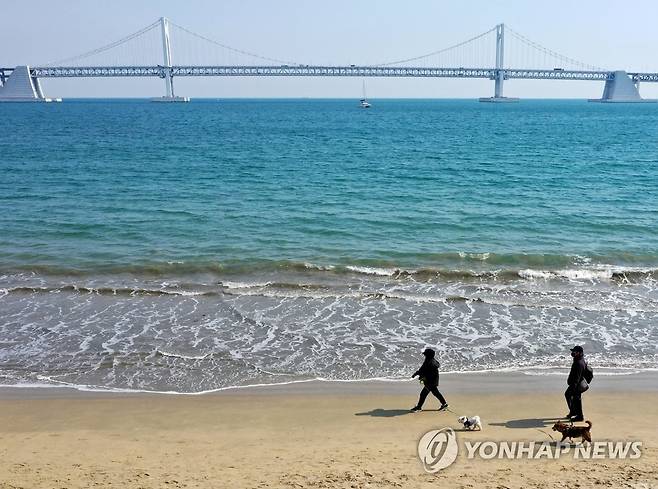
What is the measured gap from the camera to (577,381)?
768 centimetres

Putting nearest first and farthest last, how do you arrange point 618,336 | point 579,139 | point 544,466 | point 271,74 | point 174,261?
point 544,466
point 618,336
point 174,261
point 579,139
point 271,74

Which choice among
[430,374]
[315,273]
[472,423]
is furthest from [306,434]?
[315,273]

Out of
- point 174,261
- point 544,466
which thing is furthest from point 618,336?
point 174,261

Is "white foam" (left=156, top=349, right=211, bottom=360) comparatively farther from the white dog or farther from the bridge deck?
the bridge deck

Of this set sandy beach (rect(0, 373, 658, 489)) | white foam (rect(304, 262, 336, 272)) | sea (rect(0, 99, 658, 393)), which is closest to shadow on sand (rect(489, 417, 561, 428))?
sandy beach (rect(0, 373, 658, 489))

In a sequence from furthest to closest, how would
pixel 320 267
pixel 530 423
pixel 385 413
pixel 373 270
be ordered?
pixel 320 267 → pixel 373 270 → pixel 385 413 → pixel 530 423

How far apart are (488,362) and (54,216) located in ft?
59.4

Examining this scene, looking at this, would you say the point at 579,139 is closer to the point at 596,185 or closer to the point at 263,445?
the point at 596,185

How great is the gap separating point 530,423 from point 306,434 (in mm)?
3082

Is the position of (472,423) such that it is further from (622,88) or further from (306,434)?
(622,88)

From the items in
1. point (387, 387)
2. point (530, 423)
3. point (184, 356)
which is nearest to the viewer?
point (530, 423)

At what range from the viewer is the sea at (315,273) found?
1060 cm

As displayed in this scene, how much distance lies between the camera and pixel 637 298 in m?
13.9

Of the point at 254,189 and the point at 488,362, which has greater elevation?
the point at 254,189
